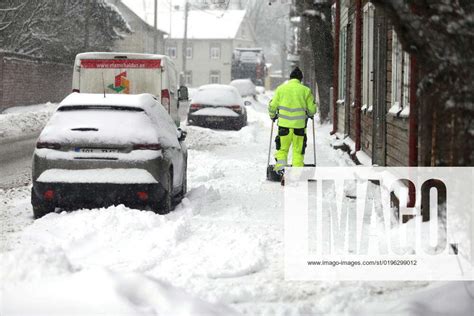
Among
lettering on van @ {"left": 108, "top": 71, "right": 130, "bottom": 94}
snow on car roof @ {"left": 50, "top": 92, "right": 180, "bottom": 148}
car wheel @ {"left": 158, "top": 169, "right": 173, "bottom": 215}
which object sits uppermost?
lettering on van @ {"left": 108, "top": 71, "right": 130, "bottom": 94}

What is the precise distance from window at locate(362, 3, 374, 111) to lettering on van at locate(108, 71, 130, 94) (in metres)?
5.15

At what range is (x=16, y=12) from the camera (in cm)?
3331

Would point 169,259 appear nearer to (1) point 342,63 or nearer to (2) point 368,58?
(2) point 368,58

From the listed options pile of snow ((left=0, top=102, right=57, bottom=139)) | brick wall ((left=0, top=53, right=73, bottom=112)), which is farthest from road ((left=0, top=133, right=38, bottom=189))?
brick wall ((left=0, top=53, right=73, bottom=112))

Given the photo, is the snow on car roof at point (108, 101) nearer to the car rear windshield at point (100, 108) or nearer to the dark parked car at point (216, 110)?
the car rear windshield at point (100, 108)

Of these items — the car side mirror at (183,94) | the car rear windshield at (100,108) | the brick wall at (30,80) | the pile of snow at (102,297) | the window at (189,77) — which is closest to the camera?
the pile of snow at (102,297)

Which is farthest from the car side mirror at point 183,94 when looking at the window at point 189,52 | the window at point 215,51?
the window at point 189,52

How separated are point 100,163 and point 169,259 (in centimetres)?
225

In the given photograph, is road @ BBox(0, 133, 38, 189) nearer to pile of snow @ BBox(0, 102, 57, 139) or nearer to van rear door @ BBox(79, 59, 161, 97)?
pile of snow @ BBox(0, 102, 57, 139)

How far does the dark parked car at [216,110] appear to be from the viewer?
25344 millimetres

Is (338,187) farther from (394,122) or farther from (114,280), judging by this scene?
(114,280)

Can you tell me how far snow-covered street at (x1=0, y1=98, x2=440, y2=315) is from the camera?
5.10 m

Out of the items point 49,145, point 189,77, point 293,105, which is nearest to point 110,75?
point 293,105

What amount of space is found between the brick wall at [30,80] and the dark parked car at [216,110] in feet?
29.8
